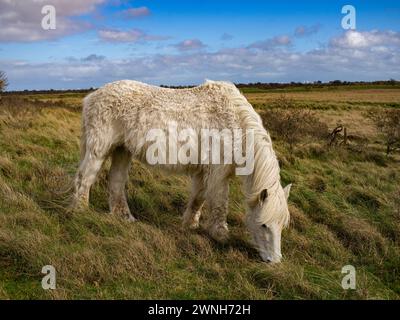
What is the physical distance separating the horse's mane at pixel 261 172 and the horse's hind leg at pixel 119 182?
1934mm

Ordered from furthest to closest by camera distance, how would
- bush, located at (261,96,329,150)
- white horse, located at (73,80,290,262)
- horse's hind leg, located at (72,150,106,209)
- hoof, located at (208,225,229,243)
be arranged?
bush, located at (261,96,329,150), horse's hind leg, located at (72,150,106,209), hoof, located at (208,225,229,243), white horse, located at (73,80,290,262)

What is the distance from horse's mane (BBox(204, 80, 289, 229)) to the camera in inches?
193

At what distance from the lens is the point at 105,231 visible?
212 inches

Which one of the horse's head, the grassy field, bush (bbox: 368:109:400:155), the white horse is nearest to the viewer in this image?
the grassy field

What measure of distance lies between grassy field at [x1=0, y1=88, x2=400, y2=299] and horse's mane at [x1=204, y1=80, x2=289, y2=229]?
0.58 metres

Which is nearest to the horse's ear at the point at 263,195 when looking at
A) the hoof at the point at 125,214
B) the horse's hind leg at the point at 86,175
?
the hoof at the point at 125,214

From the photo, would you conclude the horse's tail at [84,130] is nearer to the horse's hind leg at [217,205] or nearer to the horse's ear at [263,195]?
the horse's hind leg at [217,205]

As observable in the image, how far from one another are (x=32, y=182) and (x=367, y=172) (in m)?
7.03

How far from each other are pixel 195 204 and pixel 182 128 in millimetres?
1112

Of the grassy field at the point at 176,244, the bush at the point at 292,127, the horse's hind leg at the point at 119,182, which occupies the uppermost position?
the bush at the point at 292,127

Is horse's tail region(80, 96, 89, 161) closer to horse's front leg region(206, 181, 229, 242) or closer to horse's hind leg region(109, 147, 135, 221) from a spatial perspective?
horse's hind leg region(109, 147, 135, 221)

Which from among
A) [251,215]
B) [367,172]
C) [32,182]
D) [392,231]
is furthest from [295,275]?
[367,172]

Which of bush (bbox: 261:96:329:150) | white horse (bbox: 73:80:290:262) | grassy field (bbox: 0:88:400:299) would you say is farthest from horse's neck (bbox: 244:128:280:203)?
bush (bbox: 261:96:329:150)

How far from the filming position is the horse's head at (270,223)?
484 centimetres
